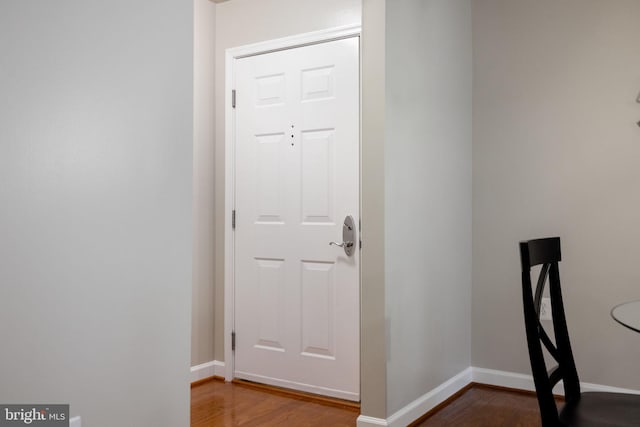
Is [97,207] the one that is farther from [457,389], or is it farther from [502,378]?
[502,378]

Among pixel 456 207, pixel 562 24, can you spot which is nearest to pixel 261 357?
pixel 456 207

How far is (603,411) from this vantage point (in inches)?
67.6

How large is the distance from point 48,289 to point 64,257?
10 centimetres

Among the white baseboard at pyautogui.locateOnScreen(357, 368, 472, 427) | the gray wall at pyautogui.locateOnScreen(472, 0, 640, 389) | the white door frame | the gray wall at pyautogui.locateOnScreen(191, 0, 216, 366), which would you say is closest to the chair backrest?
the white baseboard at pyautogui.locateOnScreen(357, 368, 472, 427)

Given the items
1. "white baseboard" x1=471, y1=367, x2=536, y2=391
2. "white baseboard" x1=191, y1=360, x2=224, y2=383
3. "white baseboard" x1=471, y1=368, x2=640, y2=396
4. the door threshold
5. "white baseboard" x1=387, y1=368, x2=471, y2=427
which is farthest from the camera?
"white baseboard" x1=191, y1=360, x2=224, y2=383

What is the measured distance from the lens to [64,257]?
1529 mm

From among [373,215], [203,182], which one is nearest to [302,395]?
[373,215]

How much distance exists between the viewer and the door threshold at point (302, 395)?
120 inches

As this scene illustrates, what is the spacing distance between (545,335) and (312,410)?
1.53m

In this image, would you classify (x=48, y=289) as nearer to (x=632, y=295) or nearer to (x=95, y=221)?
(x=95, y=221)

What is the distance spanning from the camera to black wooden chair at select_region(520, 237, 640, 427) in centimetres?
166
